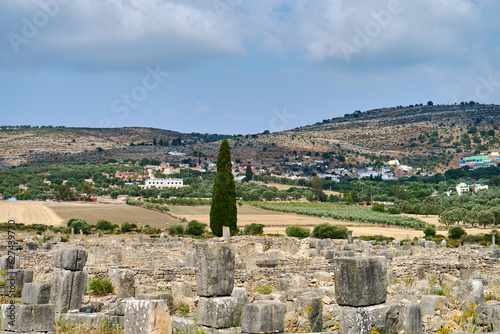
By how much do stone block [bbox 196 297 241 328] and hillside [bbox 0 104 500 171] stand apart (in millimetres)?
136179

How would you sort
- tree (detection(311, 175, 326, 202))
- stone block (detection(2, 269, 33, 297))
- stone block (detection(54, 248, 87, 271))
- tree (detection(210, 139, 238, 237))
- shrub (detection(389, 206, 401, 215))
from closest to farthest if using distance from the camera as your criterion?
1. stone block (detection(54, 248, 87, 271))
2. stone block (detection(2, 269, 33, 297))
3. tree (detection(210, 139, 238, 237))
4. shrub (detection(389, 206, 401, 215))
5. tree (detection(311, 175, 326, 202))

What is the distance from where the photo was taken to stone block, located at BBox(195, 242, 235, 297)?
8398mm

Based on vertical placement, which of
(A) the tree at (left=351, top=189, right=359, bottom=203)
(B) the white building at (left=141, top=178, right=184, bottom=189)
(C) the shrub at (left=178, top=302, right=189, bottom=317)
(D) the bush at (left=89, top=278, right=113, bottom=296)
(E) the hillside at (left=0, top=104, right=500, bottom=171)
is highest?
(E) the hillside at (left=0, top=104, right=500, bottom=171)

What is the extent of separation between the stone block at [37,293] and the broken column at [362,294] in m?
5.37

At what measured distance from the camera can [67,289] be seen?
36.1ft

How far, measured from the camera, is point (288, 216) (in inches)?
2702

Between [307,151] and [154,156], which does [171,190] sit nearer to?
[154,156]

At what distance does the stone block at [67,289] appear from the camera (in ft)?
35.8

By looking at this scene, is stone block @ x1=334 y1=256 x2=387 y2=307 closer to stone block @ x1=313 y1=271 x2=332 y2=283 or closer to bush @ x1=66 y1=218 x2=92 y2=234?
→ stone block @ x1=313 y1=271 x2=332 y2=283

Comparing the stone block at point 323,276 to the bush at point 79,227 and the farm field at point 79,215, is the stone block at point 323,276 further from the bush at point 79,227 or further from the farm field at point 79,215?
the farm field at point 79,215

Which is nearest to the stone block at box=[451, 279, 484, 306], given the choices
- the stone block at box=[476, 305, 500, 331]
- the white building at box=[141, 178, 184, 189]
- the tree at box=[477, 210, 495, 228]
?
the stone block at box=[476, 305, 500, 331]

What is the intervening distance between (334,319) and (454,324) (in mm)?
1792

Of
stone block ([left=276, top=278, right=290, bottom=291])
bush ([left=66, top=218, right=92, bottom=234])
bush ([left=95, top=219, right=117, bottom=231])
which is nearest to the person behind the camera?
stone block ([left=276, top=278, right=290, bottom=291])

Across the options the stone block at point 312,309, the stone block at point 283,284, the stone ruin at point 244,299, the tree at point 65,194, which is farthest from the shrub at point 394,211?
the stone block at point 312,309
